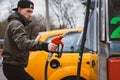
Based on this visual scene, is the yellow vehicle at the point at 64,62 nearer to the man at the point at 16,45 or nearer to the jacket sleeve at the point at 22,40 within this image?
the man at the point at 16,45

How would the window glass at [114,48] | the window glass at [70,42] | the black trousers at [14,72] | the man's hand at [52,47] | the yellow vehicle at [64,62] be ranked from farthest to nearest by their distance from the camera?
the window glass at [70,42] < the yellow vehicle at [64,62] < the black trousers at [14,72] < the man's hand at [52,47] < the window glass at [114,48]

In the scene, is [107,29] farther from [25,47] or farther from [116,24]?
[25,47]

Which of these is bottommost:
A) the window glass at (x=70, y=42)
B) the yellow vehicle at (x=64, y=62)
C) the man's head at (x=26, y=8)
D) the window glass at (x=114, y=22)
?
the yellow vehicle at (x=64, y=62)

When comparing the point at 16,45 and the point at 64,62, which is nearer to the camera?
the point at 16,45

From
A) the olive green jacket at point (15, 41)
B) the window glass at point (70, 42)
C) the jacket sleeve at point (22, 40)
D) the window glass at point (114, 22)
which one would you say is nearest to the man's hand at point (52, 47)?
the jacket sleeve at point (22, 40)

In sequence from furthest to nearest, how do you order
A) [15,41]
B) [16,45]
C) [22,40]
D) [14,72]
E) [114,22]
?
1. [14,72]
2. [16,45]
3. [15,41]
4. [22,40]
5. [114,22]

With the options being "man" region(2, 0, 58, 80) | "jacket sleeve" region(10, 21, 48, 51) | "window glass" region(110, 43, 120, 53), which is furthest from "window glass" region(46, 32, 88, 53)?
"window glass" region(110, 43, 120, 53)

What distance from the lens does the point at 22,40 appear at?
176 inches

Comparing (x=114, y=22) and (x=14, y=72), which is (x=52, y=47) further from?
(x=114, y=22)

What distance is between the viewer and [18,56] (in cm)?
484

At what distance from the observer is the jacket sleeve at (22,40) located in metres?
4.33

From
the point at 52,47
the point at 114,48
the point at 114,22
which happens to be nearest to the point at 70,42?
the point at 52,47

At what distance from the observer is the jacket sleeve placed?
4328mm

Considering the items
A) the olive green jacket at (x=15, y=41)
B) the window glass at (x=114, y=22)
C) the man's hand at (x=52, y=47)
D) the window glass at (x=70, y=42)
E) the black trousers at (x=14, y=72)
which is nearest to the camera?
the window glass at (x=114, y=22)
